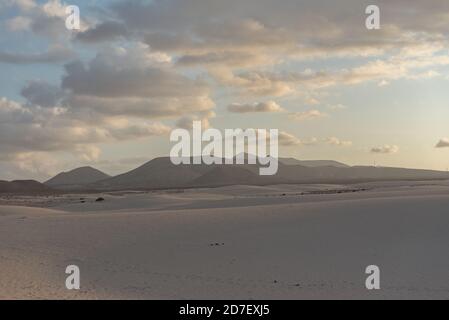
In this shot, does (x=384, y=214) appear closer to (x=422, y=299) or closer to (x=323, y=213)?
(x=323, y=213)

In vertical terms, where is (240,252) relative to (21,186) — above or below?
below

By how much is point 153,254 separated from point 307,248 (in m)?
5.46

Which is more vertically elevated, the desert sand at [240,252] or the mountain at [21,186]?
the mountain at [21,186]

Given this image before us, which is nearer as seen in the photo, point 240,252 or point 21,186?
point 240,252

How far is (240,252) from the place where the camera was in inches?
750

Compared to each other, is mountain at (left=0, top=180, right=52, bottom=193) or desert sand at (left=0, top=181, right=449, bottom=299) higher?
mountain at (left=0, top=180, right=52, bottom=193)

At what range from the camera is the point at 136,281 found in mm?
15555

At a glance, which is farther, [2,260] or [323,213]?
[323,213]

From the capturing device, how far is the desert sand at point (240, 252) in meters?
14.6

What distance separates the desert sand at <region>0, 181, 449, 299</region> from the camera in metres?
14.6

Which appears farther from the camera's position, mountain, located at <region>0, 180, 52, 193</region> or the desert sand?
mountain, located at <region>0, 180, 52, 193</region>

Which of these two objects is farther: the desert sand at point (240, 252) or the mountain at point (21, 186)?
the mountain at point (21, 186)

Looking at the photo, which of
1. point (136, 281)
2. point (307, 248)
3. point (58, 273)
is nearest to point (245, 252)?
point (307, 248)
